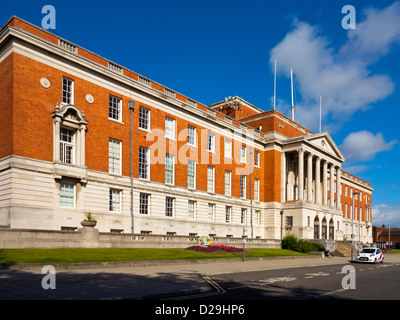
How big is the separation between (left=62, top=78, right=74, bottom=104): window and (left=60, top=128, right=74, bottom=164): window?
262cm

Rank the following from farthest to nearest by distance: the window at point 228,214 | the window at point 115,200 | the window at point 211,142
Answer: the window at point 228,214
the window at point 211,142
the window at point 115,200

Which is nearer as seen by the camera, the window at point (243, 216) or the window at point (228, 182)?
the window at point (228, 182)

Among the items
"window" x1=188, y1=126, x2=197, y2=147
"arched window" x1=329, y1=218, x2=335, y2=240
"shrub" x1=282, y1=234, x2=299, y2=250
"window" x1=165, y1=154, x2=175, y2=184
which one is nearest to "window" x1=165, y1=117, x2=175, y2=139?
"window" x1=165, y1=154, x2=175, y2=184

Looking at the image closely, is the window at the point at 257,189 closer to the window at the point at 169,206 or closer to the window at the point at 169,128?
the window at the point at 169,206

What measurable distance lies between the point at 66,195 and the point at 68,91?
8.82 metres

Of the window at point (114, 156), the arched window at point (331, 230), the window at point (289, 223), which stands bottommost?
the arched window at point (331, 230)

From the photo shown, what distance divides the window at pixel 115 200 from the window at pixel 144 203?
261cm

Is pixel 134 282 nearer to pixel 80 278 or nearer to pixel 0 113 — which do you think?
pixel 80 278

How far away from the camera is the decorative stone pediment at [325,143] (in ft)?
198

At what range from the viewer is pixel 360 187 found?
3895 inches

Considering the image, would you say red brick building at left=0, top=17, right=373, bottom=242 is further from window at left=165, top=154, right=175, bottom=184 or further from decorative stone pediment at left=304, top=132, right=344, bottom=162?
decorative stone pediment at left=304, top=132, right=344, bottom=162

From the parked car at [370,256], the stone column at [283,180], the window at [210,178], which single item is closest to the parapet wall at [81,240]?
the window at [210,178]

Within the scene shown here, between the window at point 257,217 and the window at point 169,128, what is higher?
the window at point 169,128

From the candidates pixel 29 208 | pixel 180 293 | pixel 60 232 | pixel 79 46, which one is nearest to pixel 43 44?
pixel 79 46
